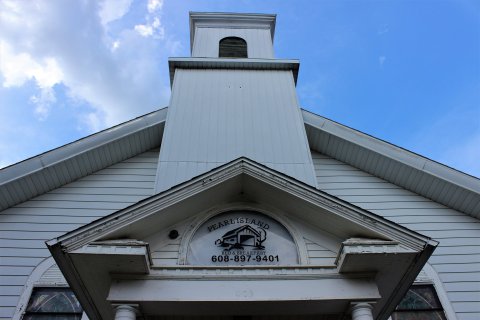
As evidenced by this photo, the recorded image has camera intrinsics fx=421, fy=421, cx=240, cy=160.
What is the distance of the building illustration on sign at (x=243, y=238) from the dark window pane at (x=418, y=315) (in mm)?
3908

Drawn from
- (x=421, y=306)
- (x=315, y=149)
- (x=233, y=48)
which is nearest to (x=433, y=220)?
(x=421, y=306)

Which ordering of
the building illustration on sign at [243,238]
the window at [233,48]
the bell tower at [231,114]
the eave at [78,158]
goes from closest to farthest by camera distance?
the building illustration on sign at [243,238]
the eave at [78,158]
the bell tower at [231,114]
the window at [233,48]

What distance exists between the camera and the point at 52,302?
8156mm

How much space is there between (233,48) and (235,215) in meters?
8.53

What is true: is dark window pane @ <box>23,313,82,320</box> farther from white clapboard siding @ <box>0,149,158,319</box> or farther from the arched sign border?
the arched sign border

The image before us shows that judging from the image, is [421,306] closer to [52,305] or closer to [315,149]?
[315,149]

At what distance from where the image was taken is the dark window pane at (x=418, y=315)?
8.18 meters

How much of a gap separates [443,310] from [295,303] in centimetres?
434

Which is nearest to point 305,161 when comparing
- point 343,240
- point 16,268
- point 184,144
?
point 184,144

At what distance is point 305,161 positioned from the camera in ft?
30.5

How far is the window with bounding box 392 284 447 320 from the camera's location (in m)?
8.23

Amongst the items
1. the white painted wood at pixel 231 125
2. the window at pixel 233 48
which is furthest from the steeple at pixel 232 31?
the white painted wood at pixel 231 125

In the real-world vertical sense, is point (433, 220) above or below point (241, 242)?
above

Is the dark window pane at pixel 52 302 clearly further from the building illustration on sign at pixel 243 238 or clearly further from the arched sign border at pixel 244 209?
the building illustration on sign at pixel 243 238
